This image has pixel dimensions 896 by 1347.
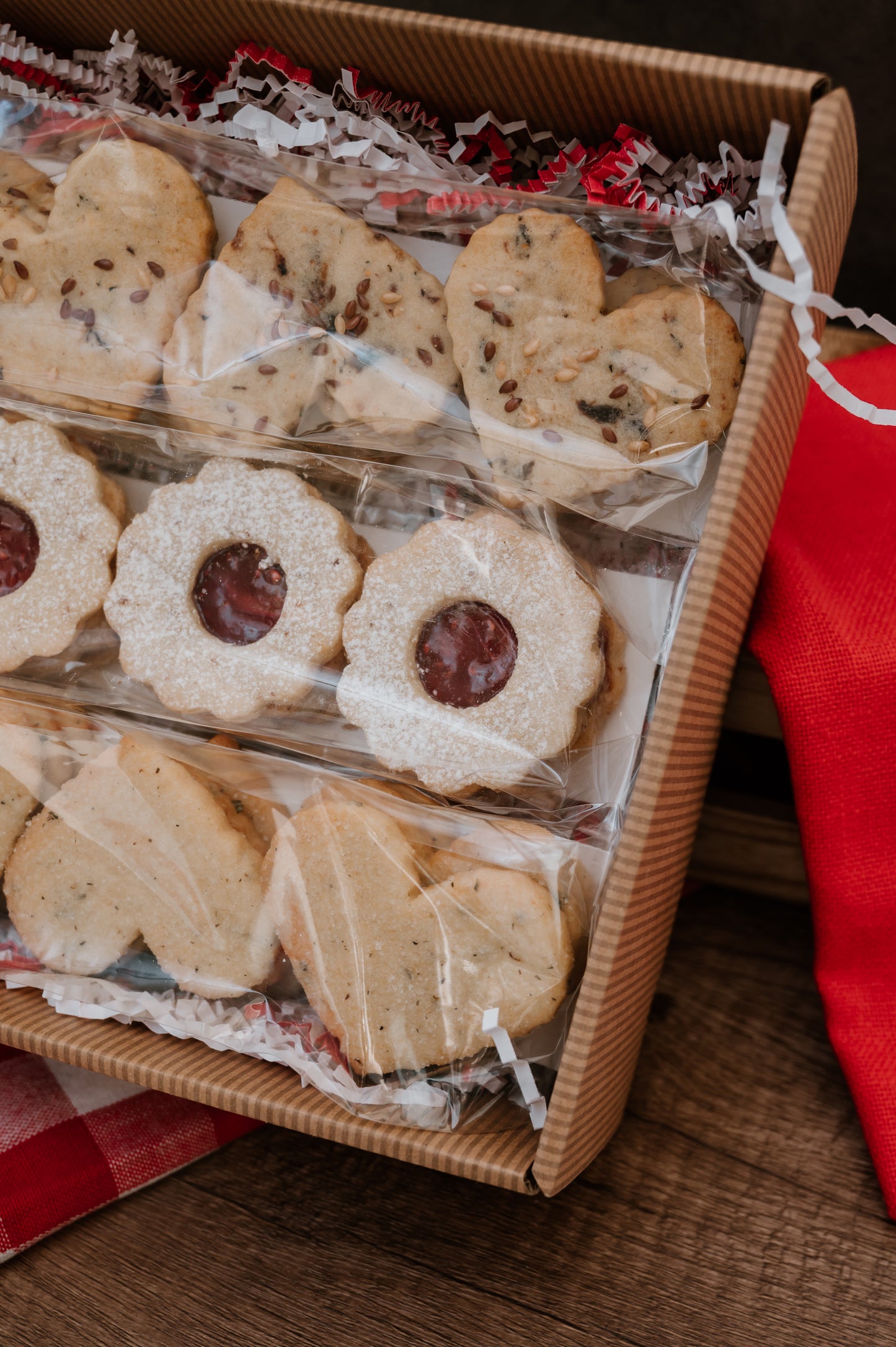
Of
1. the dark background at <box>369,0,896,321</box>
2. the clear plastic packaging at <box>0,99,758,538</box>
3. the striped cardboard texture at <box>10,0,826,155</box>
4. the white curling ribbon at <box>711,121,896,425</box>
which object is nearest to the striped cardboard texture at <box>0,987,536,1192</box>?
the clear plastic packaging at <box>0,99,758,538</box>

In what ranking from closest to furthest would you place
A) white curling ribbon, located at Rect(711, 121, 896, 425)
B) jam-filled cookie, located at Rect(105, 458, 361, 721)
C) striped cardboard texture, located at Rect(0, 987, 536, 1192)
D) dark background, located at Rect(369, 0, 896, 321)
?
white curling ribbon, located at Rect(711, 121, 896, 425), striped cardboard texture, located at Rect(0, 987, 536, 1192), jam-filled cookie, located at Rect(105, 458, 361, 721), dark background, located at Rect(369, 0, 896, 321)

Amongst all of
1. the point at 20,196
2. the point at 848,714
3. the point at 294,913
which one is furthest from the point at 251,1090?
the point at 20,196

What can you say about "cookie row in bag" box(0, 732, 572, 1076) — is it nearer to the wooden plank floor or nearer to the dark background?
the wooden plank floor

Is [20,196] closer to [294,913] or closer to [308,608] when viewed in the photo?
[308,608]

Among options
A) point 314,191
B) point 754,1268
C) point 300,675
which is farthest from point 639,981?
point 314,191

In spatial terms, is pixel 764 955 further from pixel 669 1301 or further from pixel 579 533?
pixel 579 533

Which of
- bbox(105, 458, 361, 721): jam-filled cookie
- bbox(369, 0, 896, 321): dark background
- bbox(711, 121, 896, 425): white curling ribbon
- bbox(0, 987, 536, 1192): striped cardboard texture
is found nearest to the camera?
bbox(711, 121, 896, 425): white curling ribbon
